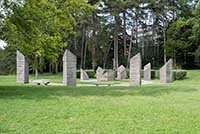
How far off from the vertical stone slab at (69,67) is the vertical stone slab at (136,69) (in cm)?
301

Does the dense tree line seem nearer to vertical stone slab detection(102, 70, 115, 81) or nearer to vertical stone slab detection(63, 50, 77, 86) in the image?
vertical stone slab detection(102, 70, 115, 81)

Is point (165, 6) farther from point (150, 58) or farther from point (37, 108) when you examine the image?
point (37, 108)

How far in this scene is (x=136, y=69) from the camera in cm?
2003

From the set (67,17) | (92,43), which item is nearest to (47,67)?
(92,43)

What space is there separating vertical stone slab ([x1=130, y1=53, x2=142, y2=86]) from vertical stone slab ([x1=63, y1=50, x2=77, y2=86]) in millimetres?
3008

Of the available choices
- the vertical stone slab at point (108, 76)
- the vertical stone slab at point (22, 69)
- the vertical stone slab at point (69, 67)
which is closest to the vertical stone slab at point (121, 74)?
the vertical stone slab at point (108, 76)

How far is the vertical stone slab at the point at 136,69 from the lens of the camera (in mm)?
19844

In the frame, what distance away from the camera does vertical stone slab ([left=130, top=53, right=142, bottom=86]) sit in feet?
65.1

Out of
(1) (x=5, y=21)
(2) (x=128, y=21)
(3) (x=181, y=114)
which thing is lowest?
(3) (x=181, y=114)

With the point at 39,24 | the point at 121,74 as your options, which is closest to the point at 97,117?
the point at 39,24

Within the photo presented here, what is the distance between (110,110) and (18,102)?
9.31ft

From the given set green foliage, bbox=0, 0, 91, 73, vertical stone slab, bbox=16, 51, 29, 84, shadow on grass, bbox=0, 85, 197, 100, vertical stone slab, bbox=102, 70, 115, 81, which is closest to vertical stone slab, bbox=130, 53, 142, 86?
green foliage, bbox=0, 0, 91, 73

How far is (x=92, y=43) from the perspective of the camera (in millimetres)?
51375

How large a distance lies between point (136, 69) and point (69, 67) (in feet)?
11.4
